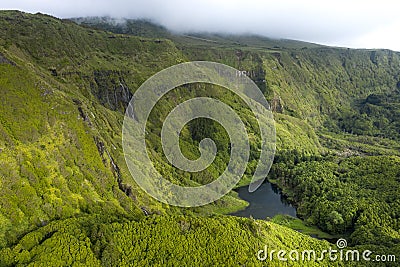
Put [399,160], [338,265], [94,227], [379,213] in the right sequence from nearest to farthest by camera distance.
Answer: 1. [94,227]
2. [338,265]
3. [379,213]
4. [399,160]

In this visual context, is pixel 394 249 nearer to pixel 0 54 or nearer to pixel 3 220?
pixel 3 220

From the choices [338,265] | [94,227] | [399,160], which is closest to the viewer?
[94,227]

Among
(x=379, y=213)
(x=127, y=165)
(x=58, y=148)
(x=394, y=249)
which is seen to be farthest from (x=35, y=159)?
(x=379, y=213)

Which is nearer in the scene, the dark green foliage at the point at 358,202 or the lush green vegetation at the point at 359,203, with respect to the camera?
the lush green vegetation at the point at 359,203

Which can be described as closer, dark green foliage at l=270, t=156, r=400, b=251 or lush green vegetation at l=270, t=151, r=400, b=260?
lush green vegetation at l=270, t=151, r=400, b=260

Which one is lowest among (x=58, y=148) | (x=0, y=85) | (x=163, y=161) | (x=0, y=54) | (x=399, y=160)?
(x=163, y=161)

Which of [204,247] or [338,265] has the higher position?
[204,247]

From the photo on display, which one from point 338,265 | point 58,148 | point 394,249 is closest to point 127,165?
point 58,148

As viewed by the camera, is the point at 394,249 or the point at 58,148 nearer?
the point at 394,249

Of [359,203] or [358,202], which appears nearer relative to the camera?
[359,203]
